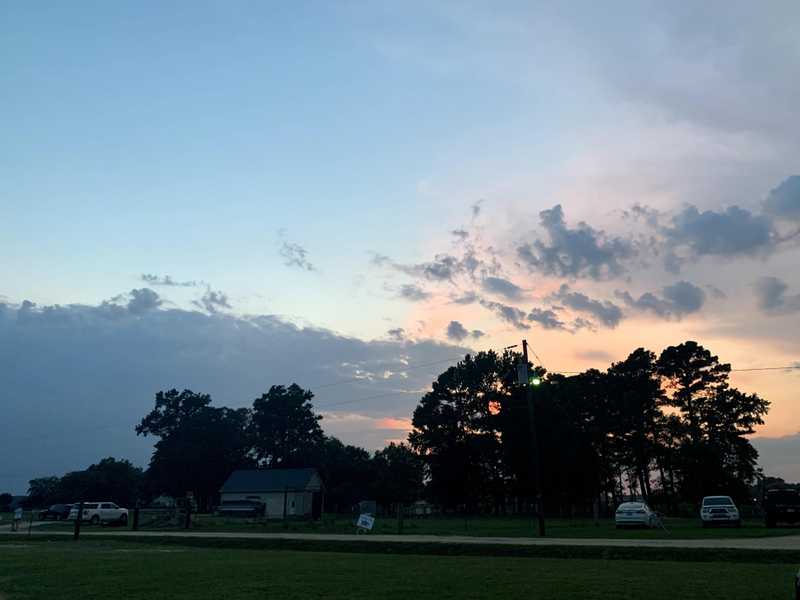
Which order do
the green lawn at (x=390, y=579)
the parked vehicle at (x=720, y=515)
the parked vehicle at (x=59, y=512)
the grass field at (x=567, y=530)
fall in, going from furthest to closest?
the parked vehicle at (x=59, y=512) < the parked vehicle at (x=720, y=515) < the grass field at (x=567, y=530) < the green lawn at (x=390, y=579)

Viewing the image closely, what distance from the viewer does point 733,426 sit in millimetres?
75750

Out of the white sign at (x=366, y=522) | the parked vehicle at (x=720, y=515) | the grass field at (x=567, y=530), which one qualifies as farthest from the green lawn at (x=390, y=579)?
the parked vehicle at (x=720, y=515)

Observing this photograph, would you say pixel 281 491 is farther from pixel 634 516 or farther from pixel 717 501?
pixel 717 501

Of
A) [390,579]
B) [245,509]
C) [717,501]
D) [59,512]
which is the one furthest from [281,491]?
[390,579]

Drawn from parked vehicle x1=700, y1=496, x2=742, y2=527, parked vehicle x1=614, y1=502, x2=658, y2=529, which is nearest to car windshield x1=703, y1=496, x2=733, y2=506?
parked vehicle x1=700, y1=496, x2=742, y2=527

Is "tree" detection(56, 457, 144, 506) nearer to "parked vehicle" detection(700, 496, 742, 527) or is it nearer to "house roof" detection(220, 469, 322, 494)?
"house roof" detection(220, 469, 322, 494)

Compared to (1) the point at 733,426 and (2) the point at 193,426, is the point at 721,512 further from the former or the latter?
(2) the point at 193,426

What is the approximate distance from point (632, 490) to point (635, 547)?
73743 mm

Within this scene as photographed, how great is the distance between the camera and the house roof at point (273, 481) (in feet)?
271

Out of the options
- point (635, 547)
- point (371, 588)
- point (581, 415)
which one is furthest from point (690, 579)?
point (581, 415)

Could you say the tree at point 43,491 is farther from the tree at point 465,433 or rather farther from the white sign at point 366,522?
the white sign at point 366,522

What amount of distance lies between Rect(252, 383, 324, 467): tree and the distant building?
33.2 meters

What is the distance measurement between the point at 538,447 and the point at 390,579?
198 feet

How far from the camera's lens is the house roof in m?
82.7
